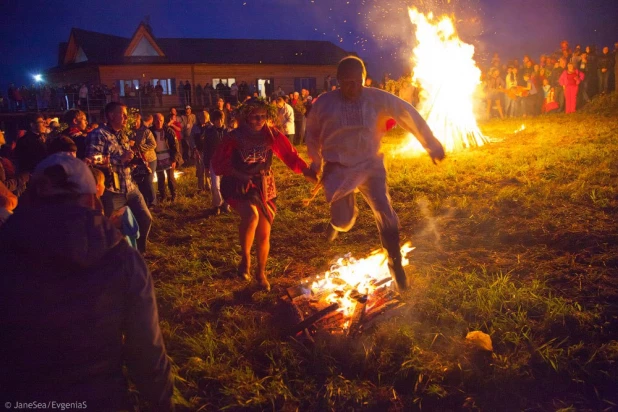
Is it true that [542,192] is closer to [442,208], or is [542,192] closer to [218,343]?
[442,208]

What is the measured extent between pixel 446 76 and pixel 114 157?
32.8 feet

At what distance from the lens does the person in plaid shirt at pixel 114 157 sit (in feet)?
17.9

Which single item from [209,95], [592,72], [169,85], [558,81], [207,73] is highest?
→ [207,73]

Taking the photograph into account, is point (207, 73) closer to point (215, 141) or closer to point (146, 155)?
point (146, 155)

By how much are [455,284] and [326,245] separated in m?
2.08

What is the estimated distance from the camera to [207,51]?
37719mm

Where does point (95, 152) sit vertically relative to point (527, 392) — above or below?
above

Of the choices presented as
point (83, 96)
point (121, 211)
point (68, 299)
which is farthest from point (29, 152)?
point (83, 96)

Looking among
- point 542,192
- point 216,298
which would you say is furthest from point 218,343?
point 542,192

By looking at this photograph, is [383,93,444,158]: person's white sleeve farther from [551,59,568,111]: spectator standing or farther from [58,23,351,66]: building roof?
[58,23,351,66]: building roof

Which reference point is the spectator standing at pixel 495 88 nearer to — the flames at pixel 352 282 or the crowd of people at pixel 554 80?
the crowd of people at pixel 554 80

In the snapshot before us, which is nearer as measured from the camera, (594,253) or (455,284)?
(455,284)

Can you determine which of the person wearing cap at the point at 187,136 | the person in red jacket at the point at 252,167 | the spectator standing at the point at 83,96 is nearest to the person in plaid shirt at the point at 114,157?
the person in red jacket at the point at 252,167

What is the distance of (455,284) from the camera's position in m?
4.90
